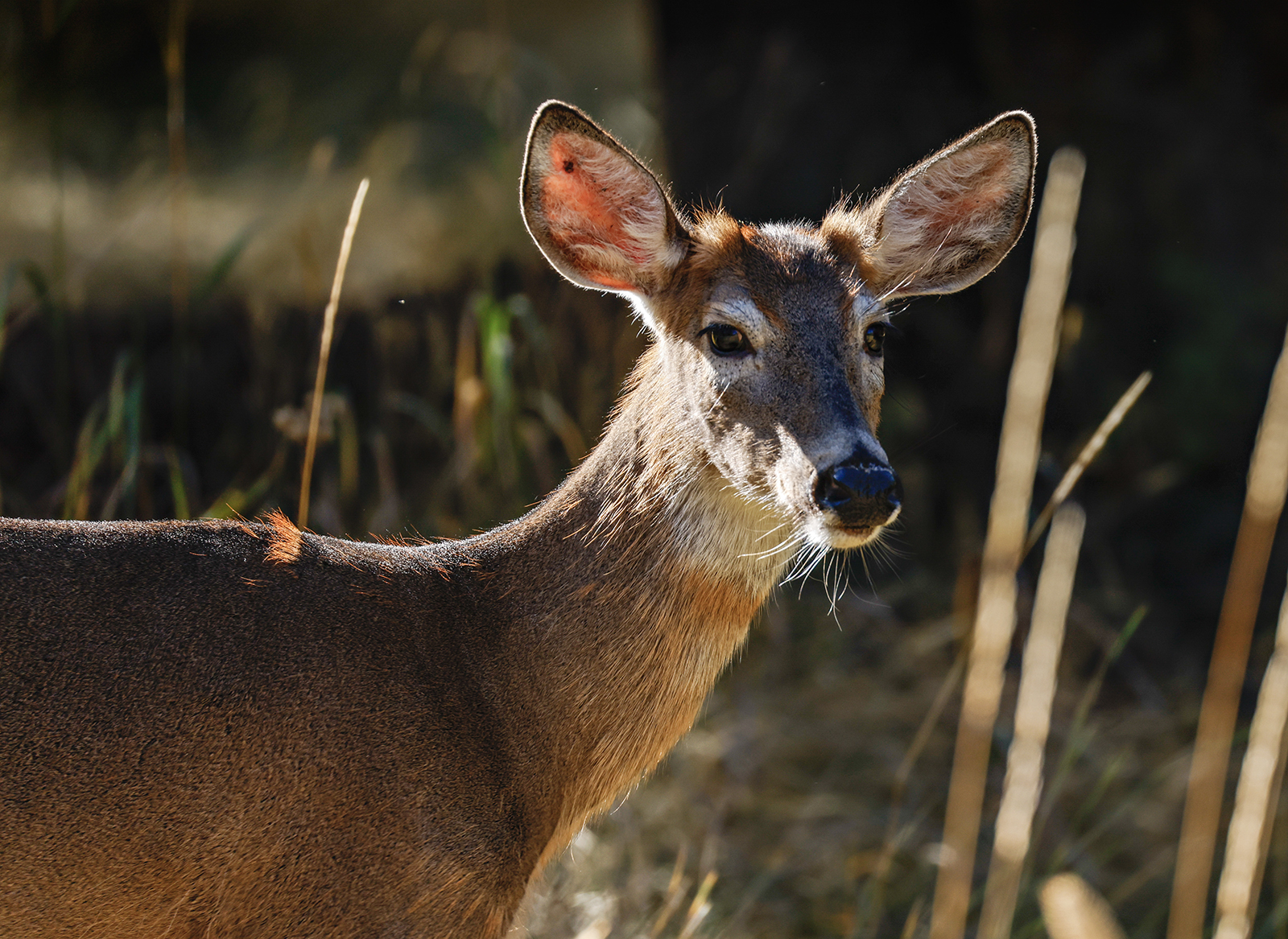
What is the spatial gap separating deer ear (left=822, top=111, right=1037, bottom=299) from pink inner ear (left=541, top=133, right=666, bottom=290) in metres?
0.50

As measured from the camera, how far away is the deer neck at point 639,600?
8.71 feet

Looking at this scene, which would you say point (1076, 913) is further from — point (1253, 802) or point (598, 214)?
point (598, 214)

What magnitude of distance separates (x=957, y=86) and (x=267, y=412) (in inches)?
150

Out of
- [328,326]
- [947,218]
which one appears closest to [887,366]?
[947,218]

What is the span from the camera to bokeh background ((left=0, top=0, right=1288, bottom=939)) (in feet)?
14.6

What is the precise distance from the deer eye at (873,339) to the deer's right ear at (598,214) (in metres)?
0.47

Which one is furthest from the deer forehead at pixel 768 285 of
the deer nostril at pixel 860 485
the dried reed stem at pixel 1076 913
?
the dried reed stem at pixel 1076 913

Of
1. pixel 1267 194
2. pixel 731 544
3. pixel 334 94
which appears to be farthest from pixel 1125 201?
pixel 334 94

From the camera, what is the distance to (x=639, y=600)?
8.96 feet

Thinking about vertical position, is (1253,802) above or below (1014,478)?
below

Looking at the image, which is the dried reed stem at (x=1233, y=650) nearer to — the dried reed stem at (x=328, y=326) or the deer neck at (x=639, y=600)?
the deer neck at (x=639, y=600)

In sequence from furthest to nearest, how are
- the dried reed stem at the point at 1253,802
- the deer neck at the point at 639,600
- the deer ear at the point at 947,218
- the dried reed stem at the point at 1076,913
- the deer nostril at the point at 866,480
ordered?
1. the deer ear at the point at 947,218
2. the deer neck at the point at 639,600
3. the deer nostril at the point at 866,480
4. the dried reed stem at the point at 1253,802
5. the dried reed stem at the point at 1076,913

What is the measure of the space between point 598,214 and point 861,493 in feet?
3.29

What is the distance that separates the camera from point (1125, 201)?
6.20 metres
